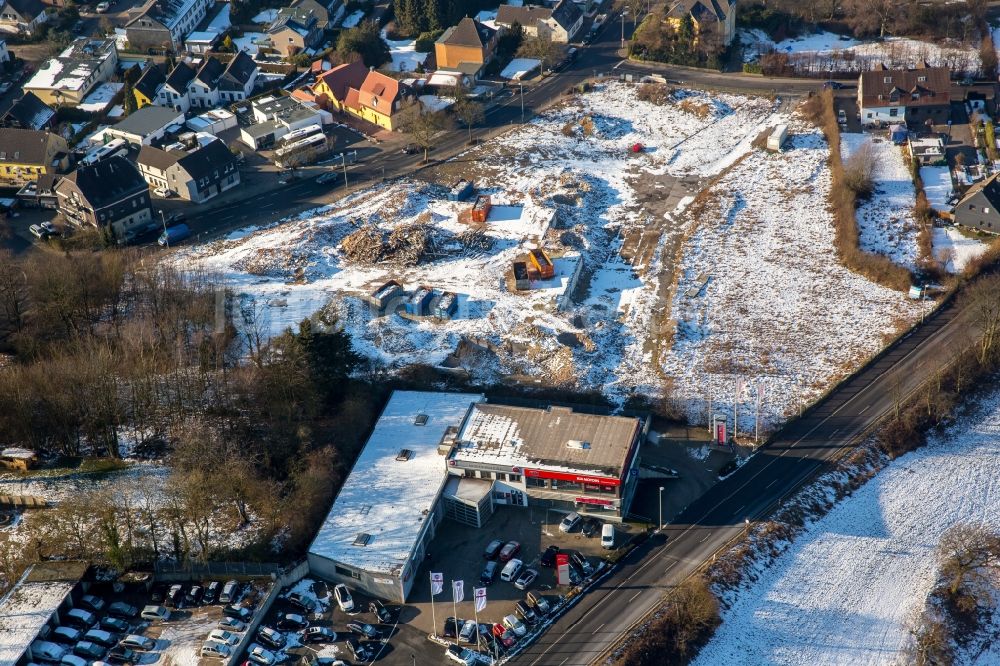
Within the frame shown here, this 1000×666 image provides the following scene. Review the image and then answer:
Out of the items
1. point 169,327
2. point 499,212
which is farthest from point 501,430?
point 499,212

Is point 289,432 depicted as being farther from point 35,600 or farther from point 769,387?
point 769,387

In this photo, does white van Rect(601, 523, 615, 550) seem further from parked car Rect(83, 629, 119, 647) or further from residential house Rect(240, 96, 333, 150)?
residential house Rect(240, 96, 333, 150)

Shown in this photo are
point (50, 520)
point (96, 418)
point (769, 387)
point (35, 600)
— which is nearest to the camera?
point (35, 600)

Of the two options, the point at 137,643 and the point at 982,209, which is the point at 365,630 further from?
the point at 982,209

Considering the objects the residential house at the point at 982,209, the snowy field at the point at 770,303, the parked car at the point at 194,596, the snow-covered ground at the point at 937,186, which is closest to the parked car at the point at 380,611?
the parked car at the point at 194,596

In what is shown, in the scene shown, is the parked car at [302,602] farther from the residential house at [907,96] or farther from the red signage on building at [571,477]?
the residential house at [907,96]
